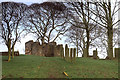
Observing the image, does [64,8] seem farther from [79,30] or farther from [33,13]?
[79,30]

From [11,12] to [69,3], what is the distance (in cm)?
833

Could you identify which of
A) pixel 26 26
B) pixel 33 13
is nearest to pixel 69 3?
pixel 33 13

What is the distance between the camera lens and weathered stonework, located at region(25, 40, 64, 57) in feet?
71.1

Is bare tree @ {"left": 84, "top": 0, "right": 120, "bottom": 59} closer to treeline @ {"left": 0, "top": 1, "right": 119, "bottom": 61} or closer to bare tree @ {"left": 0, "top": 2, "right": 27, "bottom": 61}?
treeline @ {"left": 0, "top": 1, "right": 119, "bottom": 61}

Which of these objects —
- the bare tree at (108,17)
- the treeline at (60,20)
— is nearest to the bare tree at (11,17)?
the treeline at (60,20)

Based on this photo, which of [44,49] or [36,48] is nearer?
[44,49]

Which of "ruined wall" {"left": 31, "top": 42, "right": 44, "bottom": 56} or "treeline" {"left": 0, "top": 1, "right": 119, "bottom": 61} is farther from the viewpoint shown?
"ruined wall" {"left": 31, "top": 42, "right": 44, "bottom": 56}

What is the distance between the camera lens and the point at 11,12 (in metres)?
19.3

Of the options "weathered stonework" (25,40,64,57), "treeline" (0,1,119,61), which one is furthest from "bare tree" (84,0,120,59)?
"weathered stonework" (25,40,64,57)

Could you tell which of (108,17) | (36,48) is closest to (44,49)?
(36,48)

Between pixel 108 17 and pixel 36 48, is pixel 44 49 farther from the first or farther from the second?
pixel 108 17

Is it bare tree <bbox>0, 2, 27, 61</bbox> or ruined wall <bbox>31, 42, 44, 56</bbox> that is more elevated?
bare tree <bbox>0, 2, 27, 61</bbox>

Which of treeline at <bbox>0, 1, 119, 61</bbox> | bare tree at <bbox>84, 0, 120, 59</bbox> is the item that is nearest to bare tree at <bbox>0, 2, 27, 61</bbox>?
treeline at <bbox>0, 1, 119, 61</bbox>

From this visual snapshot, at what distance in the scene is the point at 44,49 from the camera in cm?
2323
